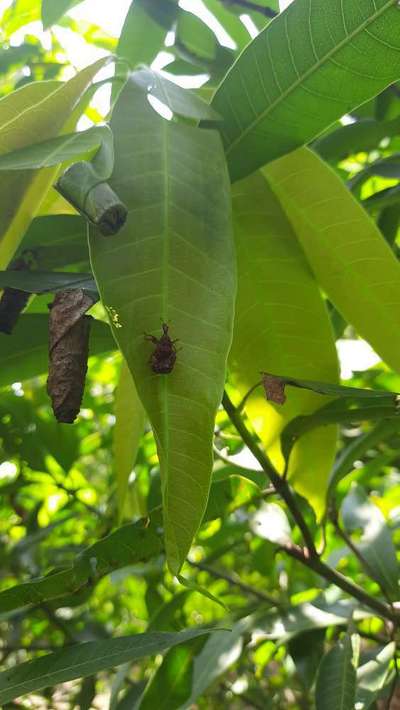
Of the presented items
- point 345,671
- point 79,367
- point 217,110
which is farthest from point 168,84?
point 345,671

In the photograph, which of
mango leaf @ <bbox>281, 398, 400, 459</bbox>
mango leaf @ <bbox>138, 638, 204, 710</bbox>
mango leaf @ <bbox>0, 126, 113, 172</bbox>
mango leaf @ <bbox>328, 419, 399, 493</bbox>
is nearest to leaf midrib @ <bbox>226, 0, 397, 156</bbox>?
mango leaf @ <bbox>0, 126, 113, 172</bbox>

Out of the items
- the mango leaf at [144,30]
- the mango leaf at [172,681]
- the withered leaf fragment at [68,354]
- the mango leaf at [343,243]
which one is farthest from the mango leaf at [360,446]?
the mango leaf at [144,30]

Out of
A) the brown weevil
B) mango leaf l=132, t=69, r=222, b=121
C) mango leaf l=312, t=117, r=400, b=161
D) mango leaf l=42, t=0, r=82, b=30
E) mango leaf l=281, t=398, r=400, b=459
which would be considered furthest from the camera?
mango leaf l=312, t=117, r=400, b=161

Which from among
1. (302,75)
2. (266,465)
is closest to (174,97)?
(302,75)

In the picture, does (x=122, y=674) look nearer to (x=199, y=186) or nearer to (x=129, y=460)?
(x=129, y=460)

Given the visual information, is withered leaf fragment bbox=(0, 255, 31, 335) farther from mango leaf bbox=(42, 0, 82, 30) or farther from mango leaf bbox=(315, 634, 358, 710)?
mango leaf bbox=(315, 634, 358, 710)

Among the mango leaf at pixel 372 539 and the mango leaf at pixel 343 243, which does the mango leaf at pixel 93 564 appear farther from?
the mango leaf at pixel 372 539
